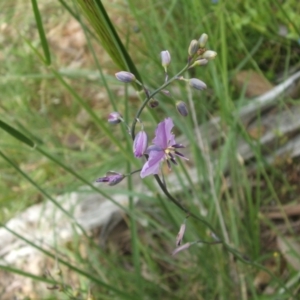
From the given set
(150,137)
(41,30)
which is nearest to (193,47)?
(41,30)

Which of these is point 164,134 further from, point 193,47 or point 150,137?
point 150,137

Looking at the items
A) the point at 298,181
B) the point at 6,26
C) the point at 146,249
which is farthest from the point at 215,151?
the point at 6,26

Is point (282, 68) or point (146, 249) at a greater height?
point (282, 68)

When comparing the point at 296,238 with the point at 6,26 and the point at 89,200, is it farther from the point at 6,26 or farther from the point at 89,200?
the point at 6,26

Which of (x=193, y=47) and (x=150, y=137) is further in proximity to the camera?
(x=150, y=137)

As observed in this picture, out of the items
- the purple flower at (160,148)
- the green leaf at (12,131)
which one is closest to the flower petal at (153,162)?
the purple flower at (160,148)

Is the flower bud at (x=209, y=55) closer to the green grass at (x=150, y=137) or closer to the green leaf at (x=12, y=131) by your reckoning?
the green grass at (x=150, y=137)

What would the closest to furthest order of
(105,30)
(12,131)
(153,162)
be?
(153,162)
(105,30)
(12,131)
